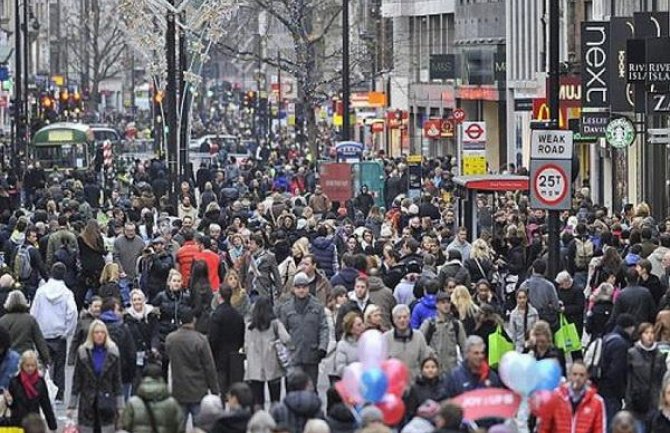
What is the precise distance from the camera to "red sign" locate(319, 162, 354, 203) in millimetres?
48625

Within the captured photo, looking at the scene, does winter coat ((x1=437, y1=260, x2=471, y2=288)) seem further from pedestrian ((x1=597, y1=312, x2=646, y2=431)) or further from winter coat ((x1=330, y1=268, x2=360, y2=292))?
pedestrian ((x1=597, y1=312, x2=646, y2=431))

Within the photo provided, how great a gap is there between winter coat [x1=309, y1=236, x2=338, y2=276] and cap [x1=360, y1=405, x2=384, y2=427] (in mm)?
14861

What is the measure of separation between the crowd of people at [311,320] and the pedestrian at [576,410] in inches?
0.6

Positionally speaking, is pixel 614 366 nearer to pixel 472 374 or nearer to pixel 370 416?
pixel 472 374

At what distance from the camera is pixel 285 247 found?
32.5 m

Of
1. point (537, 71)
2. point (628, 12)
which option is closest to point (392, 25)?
point (537, 71)

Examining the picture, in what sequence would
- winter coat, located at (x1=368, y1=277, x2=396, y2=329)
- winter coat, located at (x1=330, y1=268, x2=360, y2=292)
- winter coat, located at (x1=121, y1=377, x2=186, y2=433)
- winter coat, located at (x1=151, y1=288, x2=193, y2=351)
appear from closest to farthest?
1. winter coat, located at (x1=121, y1=377, x2=186, y2=433)
2. winter coat, located at (x1=151, y1=288, x2=193, y2=351)
3. winter coat, located at (x1=368, y1=277, x2=396, y2=329)
4. winter coat, located at (x1=330, y1=268, x2=360, y2=292)

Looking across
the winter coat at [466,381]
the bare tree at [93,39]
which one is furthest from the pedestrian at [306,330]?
the bare tree at [93,39]

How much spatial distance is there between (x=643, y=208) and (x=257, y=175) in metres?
26.9

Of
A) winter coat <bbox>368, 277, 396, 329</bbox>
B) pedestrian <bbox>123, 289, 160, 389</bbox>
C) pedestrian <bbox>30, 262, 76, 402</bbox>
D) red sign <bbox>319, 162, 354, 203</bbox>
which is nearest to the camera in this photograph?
pedestrian <bbox>123, 289, 160, 389</bbox>

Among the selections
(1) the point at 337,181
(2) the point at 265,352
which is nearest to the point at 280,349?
(2) the point at 265,352

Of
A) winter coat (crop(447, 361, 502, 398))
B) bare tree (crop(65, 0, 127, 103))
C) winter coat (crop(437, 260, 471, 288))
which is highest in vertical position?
bare tree (crop(65, 0, 127, 103))

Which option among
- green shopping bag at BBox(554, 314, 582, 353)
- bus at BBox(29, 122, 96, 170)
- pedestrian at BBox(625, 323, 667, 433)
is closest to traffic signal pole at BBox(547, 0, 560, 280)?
green shopping bag at BBox(554, 314, 582, 353)

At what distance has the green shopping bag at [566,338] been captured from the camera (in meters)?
23.8
